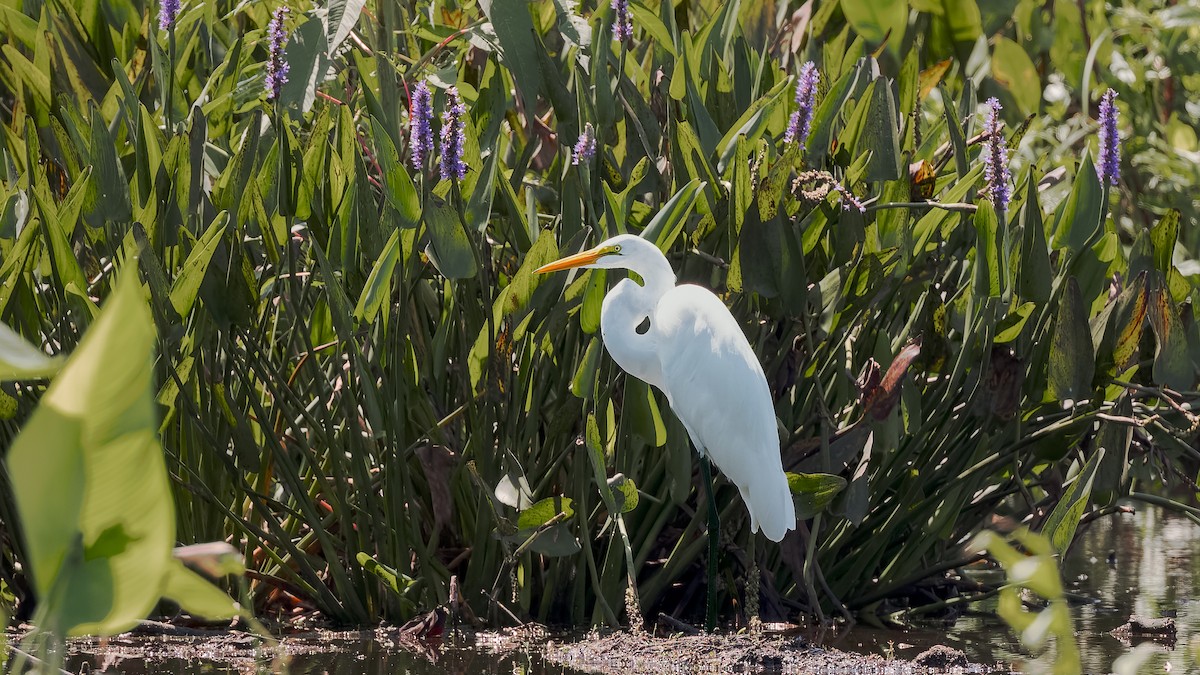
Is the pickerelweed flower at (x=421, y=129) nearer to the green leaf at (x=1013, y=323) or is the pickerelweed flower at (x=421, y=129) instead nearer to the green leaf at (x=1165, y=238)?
the green leaf at (x=1013, y=323)

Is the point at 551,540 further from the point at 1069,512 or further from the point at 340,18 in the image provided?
the point at 340,18

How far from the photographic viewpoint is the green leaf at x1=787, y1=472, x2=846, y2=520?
115 inches

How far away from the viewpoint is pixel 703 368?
10.3 ft

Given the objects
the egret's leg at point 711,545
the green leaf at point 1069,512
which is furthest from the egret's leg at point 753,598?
the green leaf at point 1069,512

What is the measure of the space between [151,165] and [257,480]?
2.94 feet

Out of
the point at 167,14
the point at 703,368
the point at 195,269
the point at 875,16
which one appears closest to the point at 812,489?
the point at 703,368

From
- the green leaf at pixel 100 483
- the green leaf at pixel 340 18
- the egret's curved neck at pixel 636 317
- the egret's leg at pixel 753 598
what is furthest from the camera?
the egret's leg at pixel 753 598

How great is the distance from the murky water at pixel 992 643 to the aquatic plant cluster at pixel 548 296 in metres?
0.15

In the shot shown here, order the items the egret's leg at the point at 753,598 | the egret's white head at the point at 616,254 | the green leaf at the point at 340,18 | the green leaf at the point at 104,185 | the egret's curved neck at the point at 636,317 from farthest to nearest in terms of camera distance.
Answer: the egret's leg at the point at 753,598 → the egret's curved neck at the point at 636,317 → the egret's white head at the point at 616,254 → the green leaf at the point at 104,185 → the green leaf at the point at 340,18

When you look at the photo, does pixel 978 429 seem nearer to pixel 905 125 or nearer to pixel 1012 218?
pixel 1012 218

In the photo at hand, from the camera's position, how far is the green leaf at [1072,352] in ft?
Answer: 9.43

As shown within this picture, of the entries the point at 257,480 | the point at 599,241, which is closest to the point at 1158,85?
the point at 599,241

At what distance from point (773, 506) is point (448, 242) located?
2.94 feet

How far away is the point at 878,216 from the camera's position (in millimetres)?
3188
